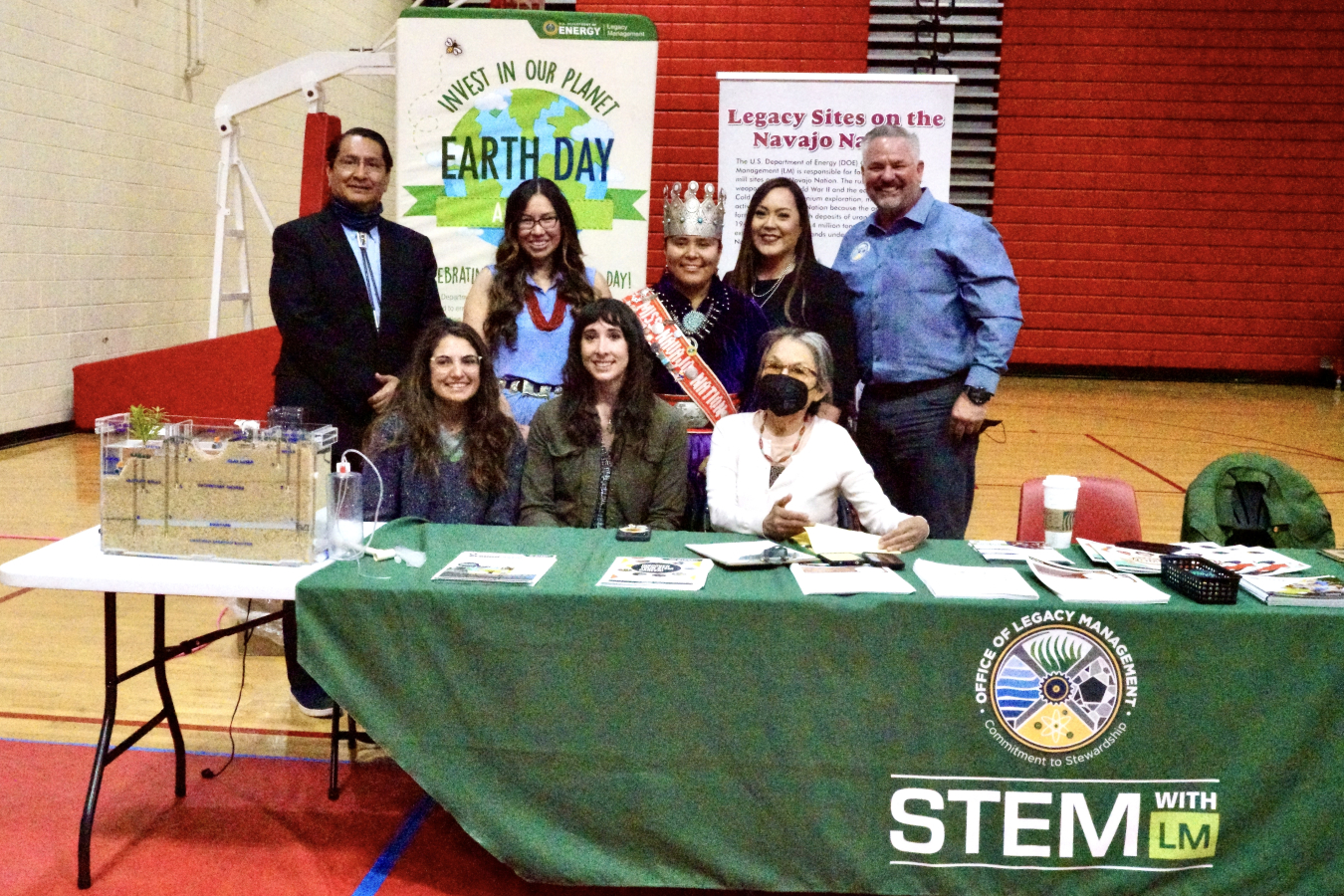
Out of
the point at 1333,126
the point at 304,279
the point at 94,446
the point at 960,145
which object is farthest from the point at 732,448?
the point at 1333,126

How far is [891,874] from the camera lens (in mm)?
2016

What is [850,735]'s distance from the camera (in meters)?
2.00

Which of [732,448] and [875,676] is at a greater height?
[732,448]

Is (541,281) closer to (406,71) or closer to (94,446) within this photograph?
(406,71)

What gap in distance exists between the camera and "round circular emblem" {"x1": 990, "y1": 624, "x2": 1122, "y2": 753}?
1975 mm

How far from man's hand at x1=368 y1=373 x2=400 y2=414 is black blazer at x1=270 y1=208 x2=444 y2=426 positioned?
2 cm

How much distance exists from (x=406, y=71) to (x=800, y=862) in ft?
11.5

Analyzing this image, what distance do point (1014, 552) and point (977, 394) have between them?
1025 mm

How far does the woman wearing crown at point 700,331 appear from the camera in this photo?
3.13 meters

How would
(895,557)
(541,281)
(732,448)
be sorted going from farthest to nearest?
(541,281) → (732,448) → (895,557)

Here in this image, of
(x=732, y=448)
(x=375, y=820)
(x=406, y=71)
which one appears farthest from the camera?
(x=406, y=71)

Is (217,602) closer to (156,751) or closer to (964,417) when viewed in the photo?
(156,751)

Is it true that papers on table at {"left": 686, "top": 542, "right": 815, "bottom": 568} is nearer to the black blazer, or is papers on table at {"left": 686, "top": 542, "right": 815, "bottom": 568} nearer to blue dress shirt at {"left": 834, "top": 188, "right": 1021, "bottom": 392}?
blue dress shirt at {"left": 834, "top": 188, "right": 1021, "bottom": 392}

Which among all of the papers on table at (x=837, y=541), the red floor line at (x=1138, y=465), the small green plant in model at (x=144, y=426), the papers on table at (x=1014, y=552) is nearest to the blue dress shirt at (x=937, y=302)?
the papers on table at (x=1014, y=552)
